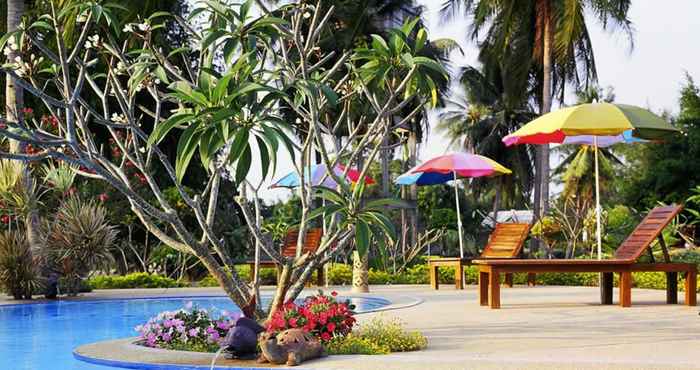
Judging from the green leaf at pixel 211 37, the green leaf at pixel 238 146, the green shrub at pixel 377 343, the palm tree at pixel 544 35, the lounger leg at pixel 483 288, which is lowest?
the green shrub at pixel 377 343

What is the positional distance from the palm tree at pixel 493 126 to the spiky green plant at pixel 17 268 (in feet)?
85.6

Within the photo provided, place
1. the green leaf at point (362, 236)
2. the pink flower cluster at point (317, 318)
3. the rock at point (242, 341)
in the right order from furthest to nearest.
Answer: the pink flower cluster at point (317, 318)
the green leaf at point (362, 236)
the rock at point (242, 341)

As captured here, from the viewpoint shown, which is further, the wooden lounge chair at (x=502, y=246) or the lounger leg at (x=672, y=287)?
the wooden lounge chair at (x=502, y=246)

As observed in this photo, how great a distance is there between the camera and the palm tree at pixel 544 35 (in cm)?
2505

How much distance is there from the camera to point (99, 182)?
20.5 meters

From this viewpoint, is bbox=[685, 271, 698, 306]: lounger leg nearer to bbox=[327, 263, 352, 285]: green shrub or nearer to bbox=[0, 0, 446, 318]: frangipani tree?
bbox=[0, 0, 446, 318]: frangipani tree

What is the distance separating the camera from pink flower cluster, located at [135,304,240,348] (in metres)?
8.23

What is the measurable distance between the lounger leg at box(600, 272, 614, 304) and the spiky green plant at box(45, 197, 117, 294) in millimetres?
8382

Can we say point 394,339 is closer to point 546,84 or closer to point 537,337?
point 537,337

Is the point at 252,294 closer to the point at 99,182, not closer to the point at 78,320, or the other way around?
the point at 78,320

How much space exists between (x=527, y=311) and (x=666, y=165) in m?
23.7

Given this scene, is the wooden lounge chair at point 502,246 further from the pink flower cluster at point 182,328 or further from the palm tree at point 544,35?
the palm tree at point 544,35

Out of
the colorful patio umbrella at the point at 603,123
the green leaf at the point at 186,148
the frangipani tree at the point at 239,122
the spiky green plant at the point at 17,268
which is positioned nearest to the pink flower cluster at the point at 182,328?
the frangipani tree at the point at 239,122

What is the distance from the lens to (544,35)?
26.4m
